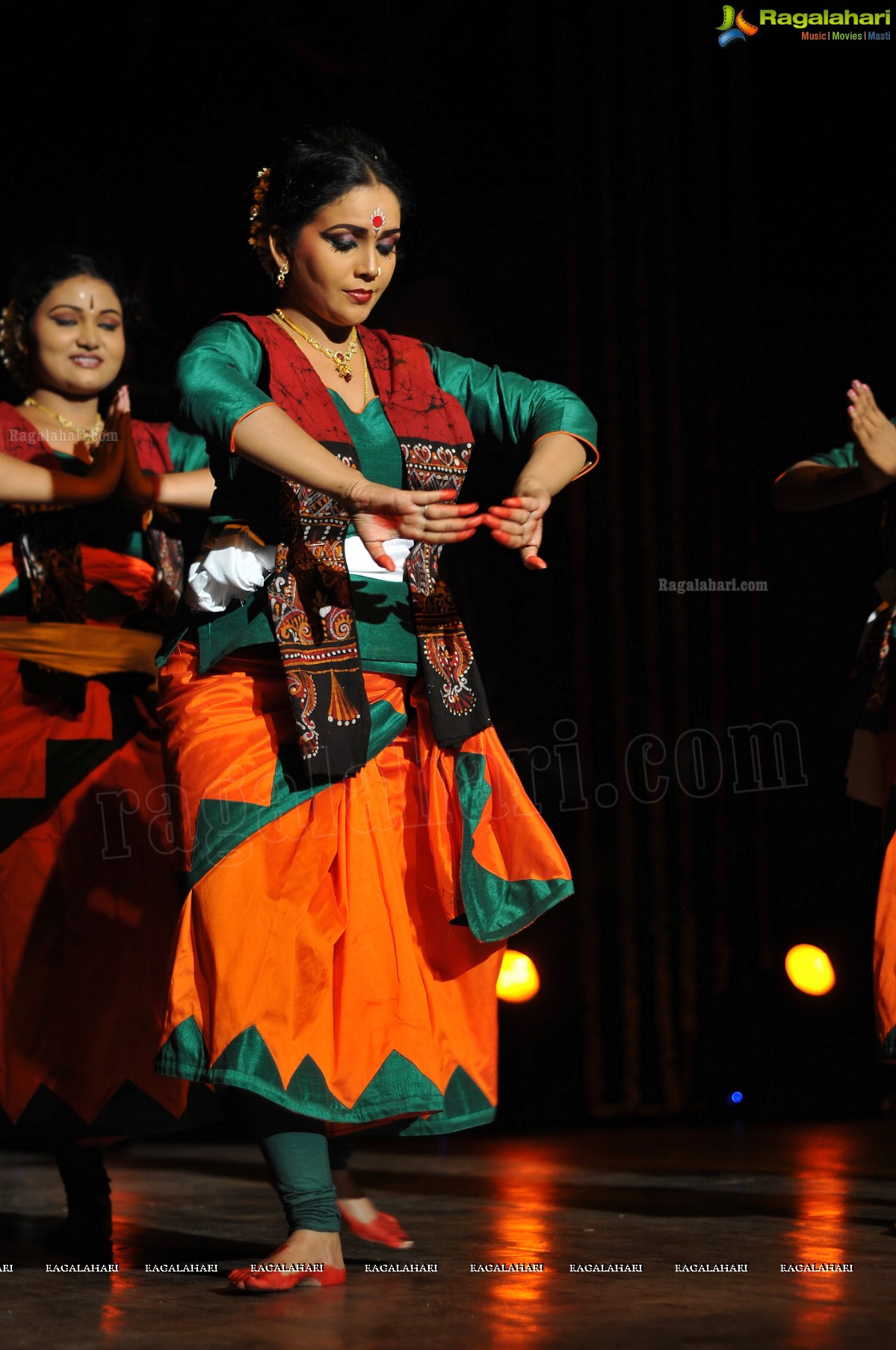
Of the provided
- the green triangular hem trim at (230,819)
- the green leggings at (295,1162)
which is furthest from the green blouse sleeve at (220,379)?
the green leggings at (295,1162)

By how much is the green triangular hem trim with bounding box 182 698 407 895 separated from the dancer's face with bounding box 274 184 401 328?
69 cm

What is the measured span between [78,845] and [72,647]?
354 mm

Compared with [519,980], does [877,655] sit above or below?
above

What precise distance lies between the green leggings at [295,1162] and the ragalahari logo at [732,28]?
296cm

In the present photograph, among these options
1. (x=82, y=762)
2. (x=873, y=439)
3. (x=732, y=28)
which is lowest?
(x=82, y=762)

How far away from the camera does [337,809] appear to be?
7.60ft

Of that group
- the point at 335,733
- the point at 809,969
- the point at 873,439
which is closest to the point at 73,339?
the point at 335,733

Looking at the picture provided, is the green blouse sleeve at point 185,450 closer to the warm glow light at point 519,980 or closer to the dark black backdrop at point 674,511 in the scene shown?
the dark black backdrop at point 674,511

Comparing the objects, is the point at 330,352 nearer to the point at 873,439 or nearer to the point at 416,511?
the point at 416,511

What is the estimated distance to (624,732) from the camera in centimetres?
418

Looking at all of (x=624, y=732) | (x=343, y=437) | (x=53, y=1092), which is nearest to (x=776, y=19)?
(x=624, y=732)

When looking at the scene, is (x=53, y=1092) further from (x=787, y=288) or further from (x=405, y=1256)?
(x=787, y=288)

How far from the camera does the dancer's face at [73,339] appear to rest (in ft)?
10.2

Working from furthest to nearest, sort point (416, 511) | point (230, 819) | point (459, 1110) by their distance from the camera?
point (459, 1110) → point (230, 819) → point (416, 511)
